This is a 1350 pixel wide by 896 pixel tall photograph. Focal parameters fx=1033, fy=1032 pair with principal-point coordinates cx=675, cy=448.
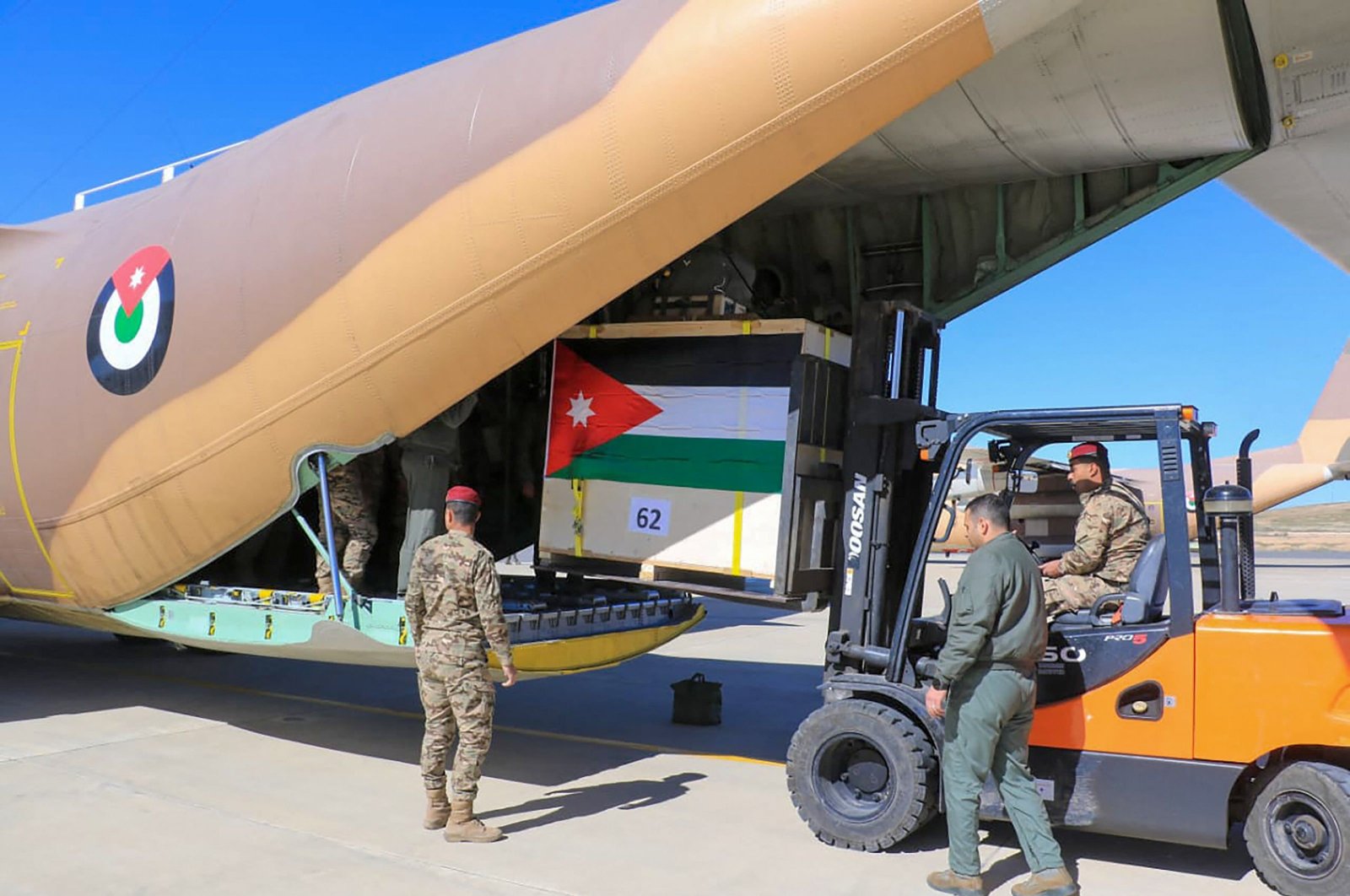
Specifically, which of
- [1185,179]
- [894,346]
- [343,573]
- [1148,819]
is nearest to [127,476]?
[343,573]

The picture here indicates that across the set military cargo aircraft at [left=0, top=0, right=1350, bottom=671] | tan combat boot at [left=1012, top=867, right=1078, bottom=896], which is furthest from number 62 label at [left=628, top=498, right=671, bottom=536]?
tan combat boot at [left=1012, top=867, right=1078, bottom=896]

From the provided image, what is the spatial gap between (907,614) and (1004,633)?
0.77 metres

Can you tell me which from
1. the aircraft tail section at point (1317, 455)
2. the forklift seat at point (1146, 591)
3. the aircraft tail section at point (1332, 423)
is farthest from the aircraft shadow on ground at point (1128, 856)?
the aircraft tail section at point (1332, 423)

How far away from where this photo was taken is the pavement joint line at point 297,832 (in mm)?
4715

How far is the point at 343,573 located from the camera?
693cm

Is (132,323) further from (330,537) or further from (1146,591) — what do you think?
(1146,591)

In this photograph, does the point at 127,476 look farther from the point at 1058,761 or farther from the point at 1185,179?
the point at 1185,179

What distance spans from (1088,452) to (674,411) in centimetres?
240

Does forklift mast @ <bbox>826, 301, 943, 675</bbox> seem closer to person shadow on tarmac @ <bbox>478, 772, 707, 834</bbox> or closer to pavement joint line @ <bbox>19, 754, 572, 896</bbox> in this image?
person shadow on tarmac @ <bbox>478, 772, 707, 834</bbox>

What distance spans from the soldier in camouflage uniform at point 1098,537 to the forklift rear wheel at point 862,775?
105 cm

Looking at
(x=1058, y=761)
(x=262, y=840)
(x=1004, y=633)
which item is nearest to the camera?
(x=1004, y=633)

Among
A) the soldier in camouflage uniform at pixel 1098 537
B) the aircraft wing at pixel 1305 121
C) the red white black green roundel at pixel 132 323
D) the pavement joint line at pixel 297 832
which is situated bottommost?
the pavement joint line at pixel 297 832

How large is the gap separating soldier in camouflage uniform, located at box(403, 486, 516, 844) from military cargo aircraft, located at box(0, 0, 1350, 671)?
0.78 meters

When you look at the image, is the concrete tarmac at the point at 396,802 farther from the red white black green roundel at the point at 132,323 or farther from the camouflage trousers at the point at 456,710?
the red white black green roundel at the point at 132,323
